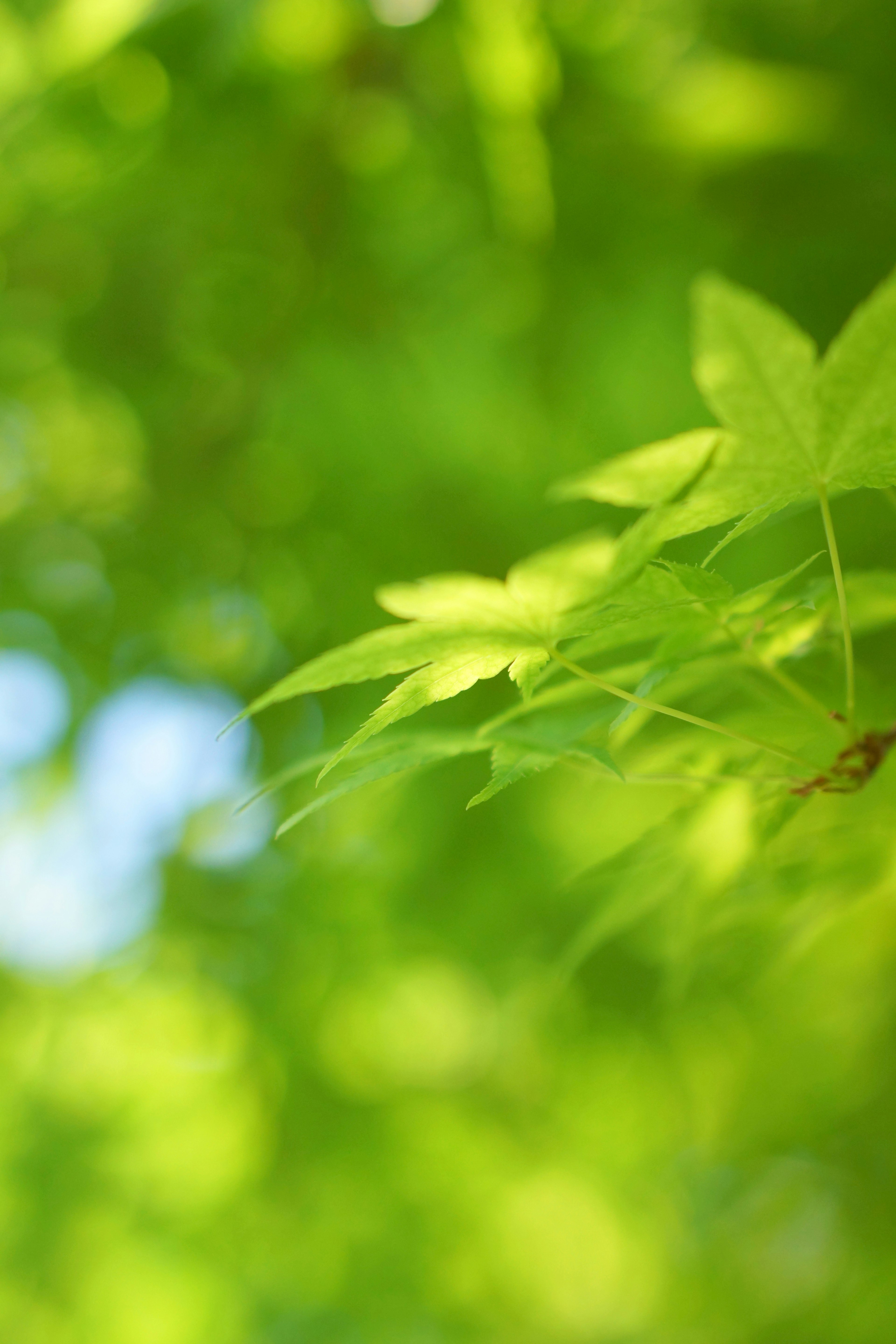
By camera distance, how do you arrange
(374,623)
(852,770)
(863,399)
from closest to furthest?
(863,399)
(852,770)
(374,623)

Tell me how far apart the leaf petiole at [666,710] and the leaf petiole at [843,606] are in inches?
1.0

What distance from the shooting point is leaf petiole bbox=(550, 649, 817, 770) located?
350mm

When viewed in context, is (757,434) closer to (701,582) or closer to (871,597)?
(701,582)

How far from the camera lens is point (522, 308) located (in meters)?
1.04

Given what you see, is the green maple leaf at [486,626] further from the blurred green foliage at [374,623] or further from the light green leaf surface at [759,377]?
the blurred green foliage at [374,623]

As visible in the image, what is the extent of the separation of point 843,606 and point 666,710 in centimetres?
8

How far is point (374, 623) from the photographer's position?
1187 mm

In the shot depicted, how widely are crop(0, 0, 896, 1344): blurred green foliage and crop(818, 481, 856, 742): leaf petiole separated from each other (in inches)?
3.4

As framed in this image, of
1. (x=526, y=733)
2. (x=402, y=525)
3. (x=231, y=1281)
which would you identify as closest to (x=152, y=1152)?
(x=231, y=1281)

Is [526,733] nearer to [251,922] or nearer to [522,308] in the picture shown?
[522,308]

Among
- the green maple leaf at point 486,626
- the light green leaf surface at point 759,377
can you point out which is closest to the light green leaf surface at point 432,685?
the green maple leaf at point 486,626

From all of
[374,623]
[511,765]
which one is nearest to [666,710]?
[511,765]

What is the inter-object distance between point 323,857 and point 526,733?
1070 mm

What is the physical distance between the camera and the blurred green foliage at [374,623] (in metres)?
0.87
